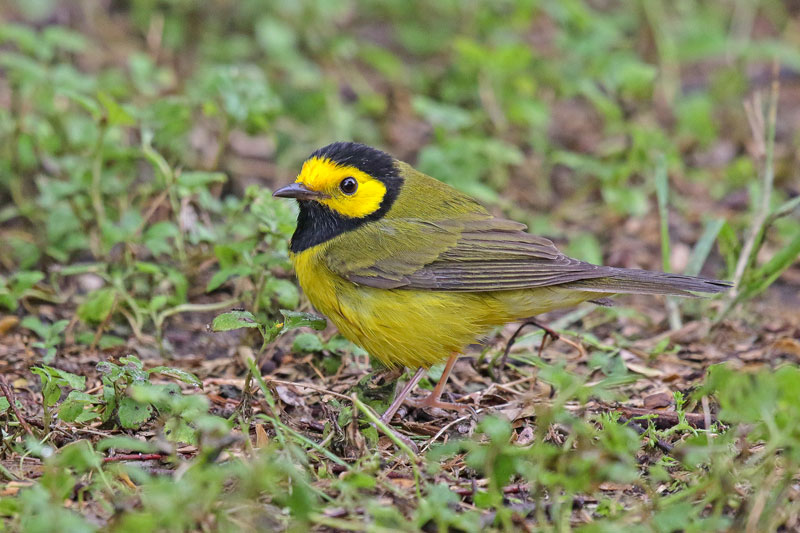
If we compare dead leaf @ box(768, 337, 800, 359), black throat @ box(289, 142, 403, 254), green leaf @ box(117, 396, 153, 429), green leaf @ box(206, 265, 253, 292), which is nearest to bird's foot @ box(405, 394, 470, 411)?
black throat @ box(289, 142, 403, 254)

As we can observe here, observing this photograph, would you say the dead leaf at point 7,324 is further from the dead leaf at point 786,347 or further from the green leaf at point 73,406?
the dead leaf at point 786,347

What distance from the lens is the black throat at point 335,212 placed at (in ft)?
15.2

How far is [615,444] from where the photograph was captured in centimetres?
296

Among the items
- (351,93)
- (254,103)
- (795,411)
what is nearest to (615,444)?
(795,411)

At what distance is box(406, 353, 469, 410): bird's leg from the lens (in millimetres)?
4320

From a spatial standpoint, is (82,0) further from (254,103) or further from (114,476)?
(114,476)

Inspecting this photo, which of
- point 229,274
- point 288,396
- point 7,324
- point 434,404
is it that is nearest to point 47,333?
point 7,324

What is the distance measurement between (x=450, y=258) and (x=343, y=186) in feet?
2.22

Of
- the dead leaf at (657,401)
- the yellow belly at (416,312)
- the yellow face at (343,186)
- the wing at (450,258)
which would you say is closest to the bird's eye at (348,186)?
the yellow face at (343,186)

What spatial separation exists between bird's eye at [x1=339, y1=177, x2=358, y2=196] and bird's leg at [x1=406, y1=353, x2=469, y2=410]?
984 millimetres

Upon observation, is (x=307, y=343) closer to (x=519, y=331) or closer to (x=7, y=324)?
(x=519, y=331)

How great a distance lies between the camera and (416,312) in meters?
4.29

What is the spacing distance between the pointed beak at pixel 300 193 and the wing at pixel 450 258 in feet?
0.82

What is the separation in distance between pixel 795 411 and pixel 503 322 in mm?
1748
